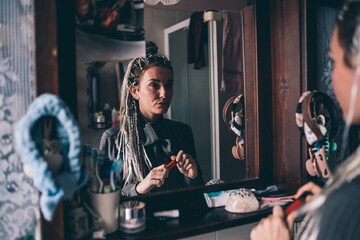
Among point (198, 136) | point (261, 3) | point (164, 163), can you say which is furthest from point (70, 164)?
point (261, 3)

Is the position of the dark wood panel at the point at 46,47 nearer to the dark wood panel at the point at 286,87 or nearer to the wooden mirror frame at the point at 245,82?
the wooden mirror frame at the point at 245,82

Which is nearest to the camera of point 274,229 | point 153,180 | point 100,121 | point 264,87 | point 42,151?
point 42,151

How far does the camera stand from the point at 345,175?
0.65 meters

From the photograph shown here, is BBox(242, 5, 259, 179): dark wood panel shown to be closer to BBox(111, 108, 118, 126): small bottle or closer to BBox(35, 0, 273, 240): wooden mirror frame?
BBox(35, 0, 273, 240): wooden mirror frame

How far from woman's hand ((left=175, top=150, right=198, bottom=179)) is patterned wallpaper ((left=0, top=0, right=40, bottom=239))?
62 cm

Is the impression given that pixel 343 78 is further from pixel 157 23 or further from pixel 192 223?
pixel 157 23

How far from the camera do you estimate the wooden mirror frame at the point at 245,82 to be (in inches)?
32.8

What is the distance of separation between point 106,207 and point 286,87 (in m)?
Answer: 0.89

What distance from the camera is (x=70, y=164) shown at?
2.61 feet

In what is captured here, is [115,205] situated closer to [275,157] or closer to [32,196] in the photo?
[32,196]

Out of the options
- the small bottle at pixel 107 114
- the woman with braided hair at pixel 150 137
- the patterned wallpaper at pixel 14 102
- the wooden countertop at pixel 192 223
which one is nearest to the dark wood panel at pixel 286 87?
the wooden countertop at pixel 192 223

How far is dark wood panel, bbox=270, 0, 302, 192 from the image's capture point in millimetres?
1297

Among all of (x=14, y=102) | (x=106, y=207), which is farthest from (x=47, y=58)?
(x=106, y=207)

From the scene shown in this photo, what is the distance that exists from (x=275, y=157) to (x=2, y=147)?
1.08 m
